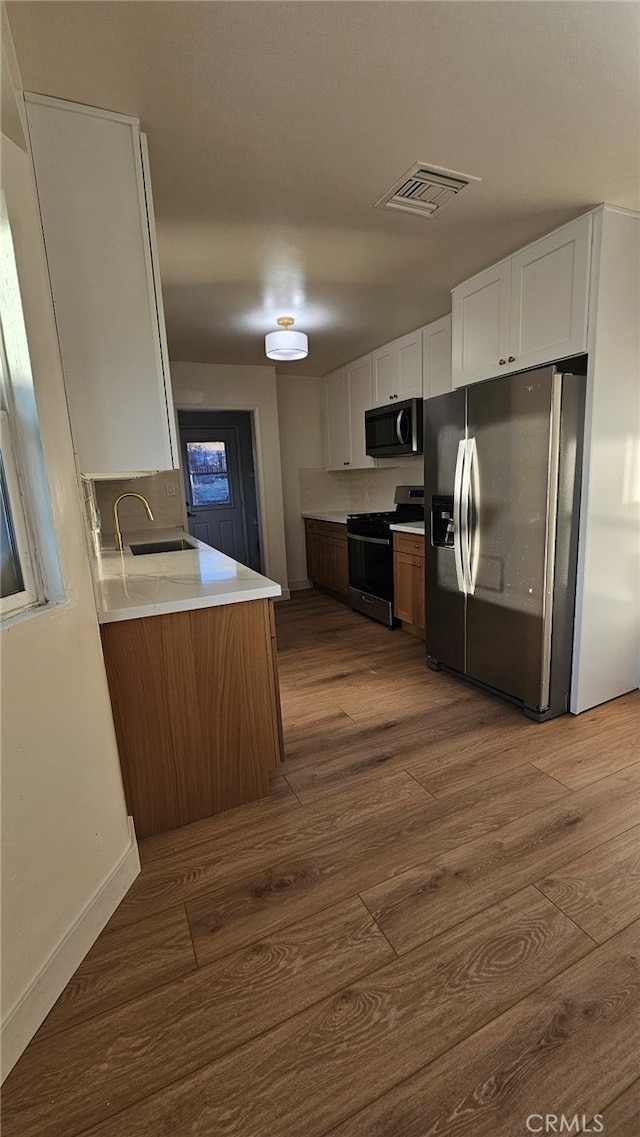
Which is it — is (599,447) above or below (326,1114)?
above

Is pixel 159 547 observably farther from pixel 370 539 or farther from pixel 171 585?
pixel 370 539

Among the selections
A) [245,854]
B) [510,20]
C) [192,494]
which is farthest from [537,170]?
[192,494]

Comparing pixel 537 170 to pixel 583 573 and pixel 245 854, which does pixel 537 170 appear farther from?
pixel 245 854

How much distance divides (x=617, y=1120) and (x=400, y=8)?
247 centimetres

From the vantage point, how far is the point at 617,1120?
37.7 inches

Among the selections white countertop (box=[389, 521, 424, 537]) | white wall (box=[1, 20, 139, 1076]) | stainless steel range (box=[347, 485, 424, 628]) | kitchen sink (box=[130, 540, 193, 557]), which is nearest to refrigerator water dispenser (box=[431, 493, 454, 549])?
white countertop (box=[389, 521, 424, 537])

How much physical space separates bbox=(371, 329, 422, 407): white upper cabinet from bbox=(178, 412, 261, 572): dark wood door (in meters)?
1.88

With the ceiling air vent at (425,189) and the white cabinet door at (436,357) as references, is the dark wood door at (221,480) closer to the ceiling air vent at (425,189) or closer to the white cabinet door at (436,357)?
the white cabinet door at (436,357)

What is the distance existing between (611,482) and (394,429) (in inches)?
A: 78.4

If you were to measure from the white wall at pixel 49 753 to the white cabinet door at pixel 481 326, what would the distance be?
214 cm

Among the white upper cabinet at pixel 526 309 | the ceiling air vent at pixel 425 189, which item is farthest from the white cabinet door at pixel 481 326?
the ceiling air vent at pixel 425 189

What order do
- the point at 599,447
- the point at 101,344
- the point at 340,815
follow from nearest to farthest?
the point at 101,344 → the point at 340,815 → the point at 599,447

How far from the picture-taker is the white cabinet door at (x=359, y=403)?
4414mm

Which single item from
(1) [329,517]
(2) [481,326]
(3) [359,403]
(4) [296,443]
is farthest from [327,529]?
(2) [481,326]
